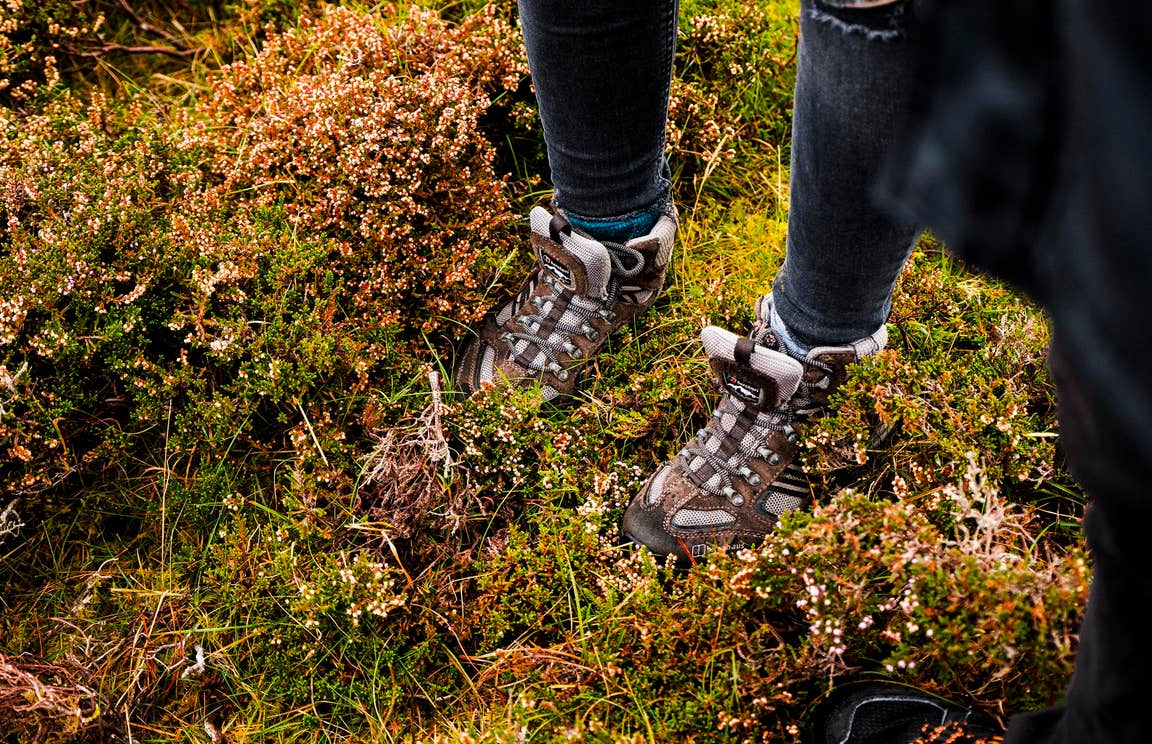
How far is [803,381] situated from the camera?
189 centimetres

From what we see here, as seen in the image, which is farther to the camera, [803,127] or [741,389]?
[741,389]

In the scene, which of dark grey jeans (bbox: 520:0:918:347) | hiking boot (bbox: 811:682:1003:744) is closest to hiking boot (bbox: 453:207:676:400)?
dark grey jeans (bbox: 520:0:918:347)

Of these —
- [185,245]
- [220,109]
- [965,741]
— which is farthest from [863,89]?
[220,109]

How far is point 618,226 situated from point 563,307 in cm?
30

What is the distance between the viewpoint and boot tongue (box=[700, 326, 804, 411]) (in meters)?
1.82

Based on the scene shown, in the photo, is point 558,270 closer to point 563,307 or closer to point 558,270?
point 558,270

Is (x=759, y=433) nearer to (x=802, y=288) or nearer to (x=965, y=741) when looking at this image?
(x=802, y=288)

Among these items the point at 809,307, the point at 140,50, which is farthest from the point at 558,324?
the point at 140,50

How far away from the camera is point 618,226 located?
85.5 inches

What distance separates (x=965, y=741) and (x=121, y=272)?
7.82ft

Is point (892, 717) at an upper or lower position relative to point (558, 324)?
lower

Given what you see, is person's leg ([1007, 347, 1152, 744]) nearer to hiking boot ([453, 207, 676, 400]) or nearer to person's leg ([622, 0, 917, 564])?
person's leg ([622, 0, 917, 564])

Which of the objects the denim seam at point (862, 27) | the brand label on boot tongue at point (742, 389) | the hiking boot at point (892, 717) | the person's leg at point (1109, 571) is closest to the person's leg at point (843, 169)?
the denim seam at point (862, 27)

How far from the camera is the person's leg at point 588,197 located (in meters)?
1.75
